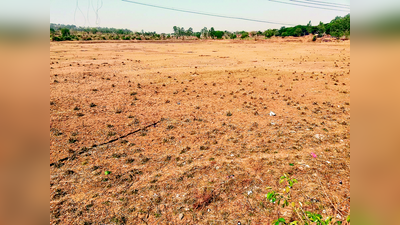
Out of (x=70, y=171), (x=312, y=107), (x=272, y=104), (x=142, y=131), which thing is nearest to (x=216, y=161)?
(x=142, y=131)

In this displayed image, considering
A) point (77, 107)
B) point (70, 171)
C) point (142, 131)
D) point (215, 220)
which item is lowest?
point (215, 220)

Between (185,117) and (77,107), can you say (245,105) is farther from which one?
(77,107)

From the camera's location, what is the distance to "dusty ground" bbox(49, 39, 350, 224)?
4.25 meters

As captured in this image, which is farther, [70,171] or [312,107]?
[312,107]

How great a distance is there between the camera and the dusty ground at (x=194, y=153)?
425 centimetres

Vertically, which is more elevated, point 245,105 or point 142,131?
point 245,105

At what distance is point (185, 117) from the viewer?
8961 millimetres

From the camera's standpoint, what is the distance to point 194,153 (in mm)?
6328

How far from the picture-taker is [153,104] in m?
10.5
